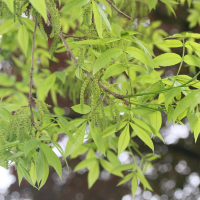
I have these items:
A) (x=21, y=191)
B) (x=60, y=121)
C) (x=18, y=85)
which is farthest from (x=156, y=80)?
(x=21, y=191)

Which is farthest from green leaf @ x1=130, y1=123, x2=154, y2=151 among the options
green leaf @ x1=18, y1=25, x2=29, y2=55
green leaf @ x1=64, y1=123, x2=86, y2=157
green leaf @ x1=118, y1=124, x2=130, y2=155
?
green leaf @ x1=18, y1=25, x2=29, y2=55

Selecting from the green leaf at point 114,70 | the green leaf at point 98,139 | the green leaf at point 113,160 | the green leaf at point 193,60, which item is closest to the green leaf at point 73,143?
the green leaf at point 98,139

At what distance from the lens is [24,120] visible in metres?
0.43

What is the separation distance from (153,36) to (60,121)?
1103 mm

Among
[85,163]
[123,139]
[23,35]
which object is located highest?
[23,35]

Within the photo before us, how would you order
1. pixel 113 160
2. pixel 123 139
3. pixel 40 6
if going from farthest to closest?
pixel 113 160
pixel 123 139
pixel 40 6

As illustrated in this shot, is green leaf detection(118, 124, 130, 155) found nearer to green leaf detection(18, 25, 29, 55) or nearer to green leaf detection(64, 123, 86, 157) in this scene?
green leaf detection(64, 123, 86, 157)

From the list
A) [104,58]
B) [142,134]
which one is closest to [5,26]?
[104,58]

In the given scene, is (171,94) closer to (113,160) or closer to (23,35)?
(23,35)

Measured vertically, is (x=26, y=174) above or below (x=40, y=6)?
below

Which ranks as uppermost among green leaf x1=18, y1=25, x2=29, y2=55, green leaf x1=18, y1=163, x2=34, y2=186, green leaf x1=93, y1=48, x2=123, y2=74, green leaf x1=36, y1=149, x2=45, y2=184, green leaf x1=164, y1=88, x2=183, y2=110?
green leaf x1=18, y1=25, x2=29, y2=55

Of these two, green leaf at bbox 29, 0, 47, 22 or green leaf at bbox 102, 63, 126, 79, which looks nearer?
green leaf at bbox 29, 0, 47, 22

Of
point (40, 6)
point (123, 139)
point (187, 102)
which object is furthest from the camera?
point (123, 139)

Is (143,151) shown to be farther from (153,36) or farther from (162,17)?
(162,17)
